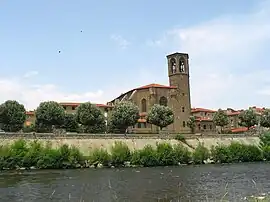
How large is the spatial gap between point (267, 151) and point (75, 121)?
38.9m

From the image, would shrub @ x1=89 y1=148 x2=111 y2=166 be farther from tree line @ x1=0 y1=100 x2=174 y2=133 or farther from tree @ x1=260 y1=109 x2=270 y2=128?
tree @ x1=260 y1=109 x2=270 y2=128

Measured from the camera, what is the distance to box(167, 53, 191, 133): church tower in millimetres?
114875

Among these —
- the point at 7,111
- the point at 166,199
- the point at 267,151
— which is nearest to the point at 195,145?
the point at 267,151

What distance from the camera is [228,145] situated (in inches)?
3487

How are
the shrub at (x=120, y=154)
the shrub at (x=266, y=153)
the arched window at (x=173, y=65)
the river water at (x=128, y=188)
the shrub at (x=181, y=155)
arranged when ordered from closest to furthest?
the river water at (x=128, y=188) < the shrub at (x=120, y=154) < the shrub at (x=181, y=155) < the shrub at (x=266, y=153) < the arched window at (x=173, y=65)

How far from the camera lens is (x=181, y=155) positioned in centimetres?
7681

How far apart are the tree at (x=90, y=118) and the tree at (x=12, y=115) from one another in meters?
11.2

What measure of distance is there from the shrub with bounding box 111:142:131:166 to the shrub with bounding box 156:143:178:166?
533cm

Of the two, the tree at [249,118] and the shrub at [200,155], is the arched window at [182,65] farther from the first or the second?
the shrub at [200,155]

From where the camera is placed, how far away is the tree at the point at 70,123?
92887mm

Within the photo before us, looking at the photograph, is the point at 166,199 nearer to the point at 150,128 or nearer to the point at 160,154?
the point at 160,154

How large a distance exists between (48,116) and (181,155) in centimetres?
2725

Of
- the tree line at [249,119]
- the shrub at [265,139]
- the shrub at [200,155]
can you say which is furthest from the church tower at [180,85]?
the shrub at [200,155]

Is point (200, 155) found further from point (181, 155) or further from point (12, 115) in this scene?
point (12, 115)
